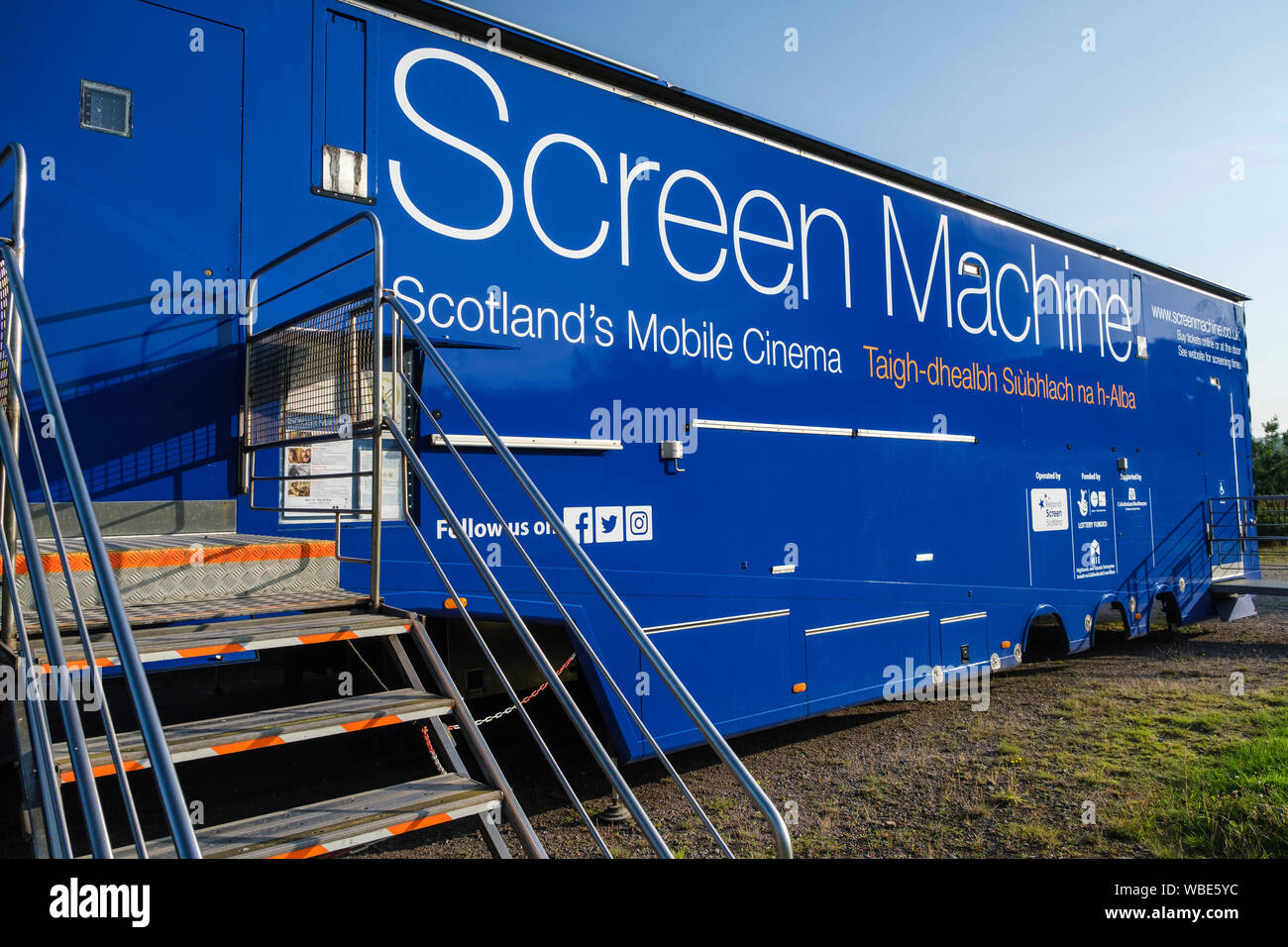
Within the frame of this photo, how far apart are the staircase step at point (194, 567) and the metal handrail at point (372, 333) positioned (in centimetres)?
26

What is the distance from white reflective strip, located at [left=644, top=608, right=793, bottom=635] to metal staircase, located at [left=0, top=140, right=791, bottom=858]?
33.1 inches

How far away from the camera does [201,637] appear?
2.86m

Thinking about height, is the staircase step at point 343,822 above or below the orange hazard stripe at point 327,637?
below

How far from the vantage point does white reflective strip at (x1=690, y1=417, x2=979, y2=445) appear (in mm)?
5172

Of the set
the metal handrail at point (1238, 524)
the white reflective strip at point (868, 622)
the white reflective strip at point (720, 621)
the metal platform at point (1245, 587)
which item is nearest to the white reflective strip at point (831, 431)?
the white reflective strip at point (720, 621)

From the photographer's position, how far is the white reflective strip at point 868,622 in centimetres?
548

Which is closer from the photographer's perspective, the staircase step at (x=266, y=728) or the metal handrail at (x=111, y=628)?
the metal handrail at (x=111, y=628)

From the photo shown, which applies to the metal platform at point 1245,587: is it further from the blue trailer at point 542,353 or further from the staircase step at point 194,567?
the staircase step at point 194,567

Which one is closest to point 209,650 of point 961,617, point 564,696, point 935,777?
point 564,696

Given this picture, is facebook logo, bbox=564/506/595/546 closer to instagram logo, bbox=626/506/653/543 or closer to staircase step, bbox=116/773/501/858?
instagram logo, bbox=626/506/653/543

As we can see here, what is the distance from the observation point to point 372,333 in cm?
347

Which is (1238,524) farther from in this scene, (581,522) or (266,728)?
(266,728)
